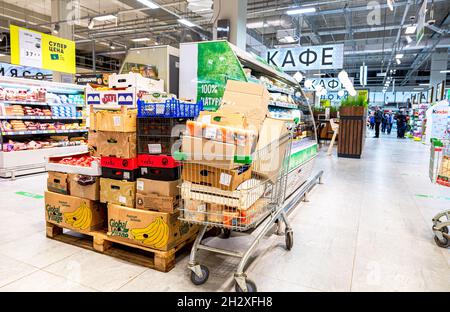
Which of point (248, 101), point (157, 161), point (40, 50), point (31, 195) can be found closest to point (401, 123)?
point (40, 50)

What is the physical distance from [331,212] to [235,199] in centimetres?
249

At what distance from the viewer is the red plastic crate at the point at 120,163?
2.67m

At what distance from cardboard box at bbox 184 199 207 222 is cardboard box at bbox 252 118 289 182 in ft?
1.62

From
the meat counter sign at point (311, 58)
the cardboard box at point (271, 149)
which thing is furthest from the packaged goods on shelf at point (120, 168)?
the meat counter sign at point (311, 58)

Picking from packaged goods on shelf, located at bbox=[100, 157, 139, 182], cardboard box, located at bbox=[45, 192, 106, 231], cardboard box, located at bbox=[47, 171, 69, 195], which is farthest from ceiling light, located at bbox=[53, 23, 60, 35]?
packaged goods on shelf, located at bbox=[100, 157, 139, 182]

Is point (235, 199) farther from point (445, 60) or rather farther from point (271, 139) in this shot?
point (445, 60)

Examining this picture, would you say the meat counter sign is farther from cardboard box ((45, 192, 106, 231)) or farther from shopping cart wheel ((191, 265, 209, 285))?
shopping cart wheel ((191, 265, 209, 285))

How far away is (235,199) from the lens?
2.15 metres

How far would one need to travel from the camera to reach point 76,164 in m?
3.09

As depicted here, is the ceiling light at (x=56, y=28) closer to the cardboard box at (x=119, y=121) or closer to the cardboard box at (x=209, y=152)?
the cardboard box at (x=119, y=121)

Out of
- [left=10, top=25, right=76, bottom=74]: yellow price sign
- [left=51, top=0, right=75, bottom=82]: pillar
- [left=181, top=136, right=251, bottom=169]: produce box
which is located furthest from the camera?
[left=51, top=0, right=75, bottom=82]: pillar

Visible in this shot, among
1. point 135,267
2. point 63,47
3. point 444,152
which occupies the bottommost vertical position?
point 135,267

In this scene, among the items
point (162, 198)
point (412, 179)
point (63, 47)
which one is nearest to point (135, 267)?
point (162, 198)

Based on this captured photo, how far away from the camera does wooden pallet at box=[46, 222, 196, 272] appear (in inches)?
98.5
